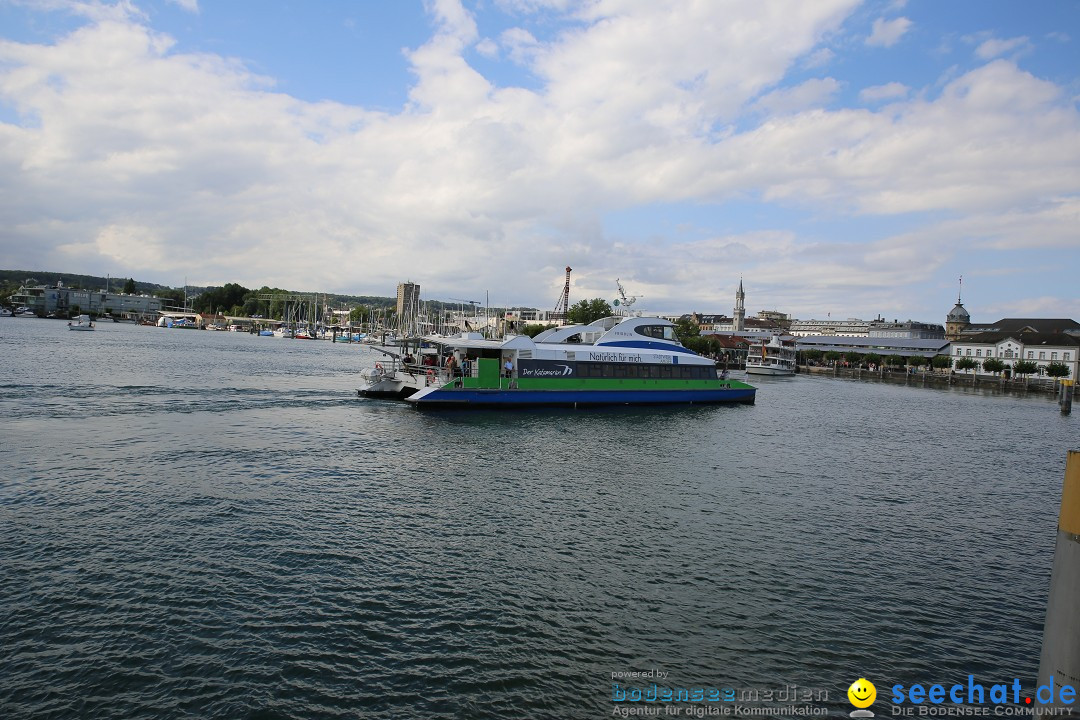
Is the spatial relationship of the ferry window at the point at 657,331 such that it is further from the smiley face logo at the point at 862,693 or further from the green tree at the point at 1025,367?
the green tree at the point at 1025,367

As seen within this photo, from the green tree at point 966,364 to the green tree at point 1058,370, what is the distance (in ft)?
31.4

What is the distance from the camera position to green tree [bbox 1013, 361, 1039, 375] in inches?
3578

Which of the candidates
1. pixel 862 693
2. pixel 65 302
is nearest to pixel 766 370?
pixel 862 693

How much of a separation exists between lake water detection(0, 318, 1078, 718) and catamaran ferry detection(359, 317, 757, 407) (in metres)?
8.37

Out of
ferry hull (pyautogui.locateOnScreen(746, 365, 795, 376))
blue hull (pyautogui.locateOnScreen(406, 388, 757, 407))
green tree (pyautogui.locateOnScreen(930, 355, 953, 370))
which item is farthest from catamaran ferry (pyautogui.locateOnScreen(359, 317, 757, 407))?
green tree (pyautogui.locateOnScreen(930, 355, 953, 370))

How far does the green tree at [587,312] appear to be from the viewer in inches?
4072

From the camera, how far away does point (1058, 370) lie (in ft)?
290

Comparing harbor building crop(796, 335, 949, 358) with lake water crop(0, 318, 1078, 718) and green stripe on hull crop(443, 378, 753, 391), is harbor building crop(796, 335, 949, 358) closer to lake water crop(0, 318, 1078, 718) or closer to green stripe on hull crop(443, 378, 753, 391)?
green stripe on hull crop(443, 378, 753, 391)

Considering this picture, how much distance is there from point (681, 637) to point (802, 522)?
309 inches

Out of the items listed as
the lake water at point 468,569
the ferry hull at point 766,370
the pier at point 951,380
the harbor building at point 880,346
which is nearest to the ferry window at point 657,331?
the lake water at point 468,569

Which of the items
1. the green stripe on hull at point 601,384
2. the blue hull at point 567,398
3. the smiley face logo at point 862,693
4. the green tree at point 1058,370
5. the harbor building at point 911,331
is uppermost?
the harbor building at point 911,331

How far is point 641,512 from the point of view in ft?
52.9

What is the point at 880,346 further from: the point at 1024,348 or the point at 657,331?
the point at 657,331

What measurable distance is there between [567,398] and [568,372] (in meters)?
1.69
